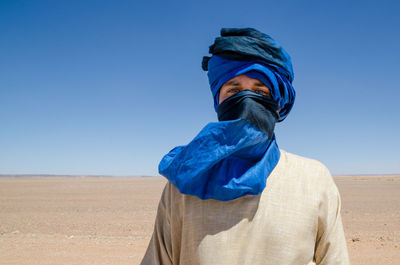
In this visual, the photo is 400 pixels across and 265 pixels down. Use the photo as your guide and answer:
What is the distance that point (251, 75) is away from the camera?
4.75 feet

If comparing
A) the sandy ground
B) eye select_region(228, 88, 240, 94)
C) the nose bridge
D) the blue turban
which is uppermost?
the blue turban

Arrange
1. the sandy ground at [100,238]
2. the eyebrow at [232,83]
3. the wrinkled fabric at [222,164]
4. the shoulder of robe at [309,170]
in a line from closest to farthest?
the wrinkled fabric at [222,164], the shoulder of robe at [309,170], the eyebrow at [232,83], the sandy ground at [100,238]

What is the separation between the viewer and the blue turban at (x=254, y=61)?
1.44 metres

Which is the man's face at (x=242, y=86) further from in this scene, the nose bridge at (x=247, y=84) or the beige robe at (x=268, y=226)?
the beige robe at (x=268, y=226)

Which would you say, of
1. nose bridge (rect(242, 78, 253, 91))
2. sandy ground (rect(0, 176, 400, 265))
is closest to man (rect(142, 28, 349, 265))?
A: nose bridge (rect(242, 78, 253, 91))

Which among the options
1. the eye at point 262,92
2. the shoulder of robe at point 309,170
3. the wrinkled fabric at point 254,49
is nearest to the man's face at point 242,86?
the eye at point 262,92

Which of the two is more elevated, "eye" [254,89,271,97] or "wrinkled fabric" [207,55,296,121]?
"wrinkled fabric" [207,55,296,121]

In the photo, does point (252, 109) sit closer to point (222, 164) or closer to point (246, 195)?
point (222, 164)

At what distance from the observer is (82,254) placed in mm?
6516

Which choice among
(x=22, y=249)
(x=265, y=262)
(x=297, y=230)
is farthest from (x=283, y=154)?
(x=22, y=249)

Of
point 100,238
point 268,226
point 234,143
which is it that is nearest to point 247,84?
point 234,143

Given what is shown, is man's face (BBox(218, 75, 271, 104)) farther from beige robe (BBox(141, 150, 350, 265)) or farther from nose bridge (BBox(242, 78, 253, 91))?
beige robe (BBox(141, 150, 350, 265))

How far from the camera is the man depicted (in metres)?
1.25

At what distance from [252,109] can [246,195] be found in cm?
39
